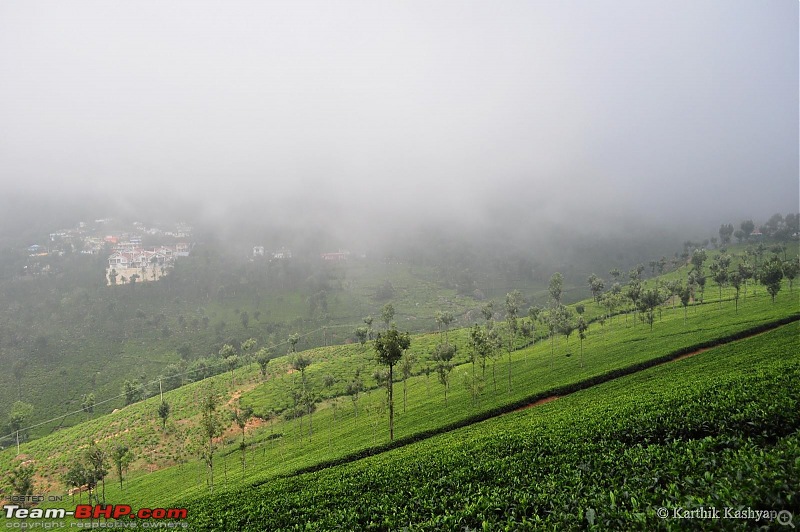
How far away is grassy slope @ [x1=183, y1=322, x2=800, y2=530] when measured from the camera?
11172 mm

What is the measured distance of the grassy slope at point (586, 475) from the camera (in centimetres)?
1117

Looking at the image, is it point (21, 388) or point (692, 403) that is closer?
point (692, 403)

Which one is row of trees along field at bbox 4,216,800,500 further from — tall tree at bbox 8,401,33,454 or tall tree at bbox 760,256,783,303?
tall tree at bbox 8,401,33,454

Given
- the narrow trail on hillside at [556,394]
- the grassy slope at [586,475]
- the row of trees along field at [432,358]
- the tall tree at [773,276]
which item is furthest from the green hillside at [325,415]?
the grassy slope at [586,475]

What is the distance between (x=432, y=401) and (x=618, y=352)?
29.2 meters

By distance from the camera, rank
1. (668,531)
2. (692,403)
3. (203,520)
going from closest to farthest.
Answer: (668,531)
(692,403)
(203,520)

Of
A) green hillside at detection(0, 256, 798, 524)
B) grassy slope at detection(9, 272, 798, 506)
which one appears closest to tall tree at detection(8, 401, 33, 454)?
grassy slope at detection(9, 272, 798, 506)

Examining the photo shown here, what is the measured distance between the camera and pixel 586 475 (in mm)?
15422

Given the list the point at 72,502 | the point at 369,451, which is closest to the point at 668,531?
the point at 369,451

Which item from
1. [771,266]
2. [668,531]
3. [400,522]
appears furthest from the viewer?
[771,266]

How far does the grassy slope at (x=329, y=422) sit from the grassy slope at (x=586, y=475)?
14.0 meters

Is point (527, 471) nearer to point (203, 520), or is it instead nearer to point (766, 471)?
point (766, 471)

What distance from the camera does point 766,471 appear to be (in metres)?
10.2

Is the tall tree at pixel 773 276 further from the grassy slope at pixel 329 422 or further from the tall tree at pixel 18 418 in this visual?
the tall tree at pixel 18 418
